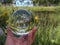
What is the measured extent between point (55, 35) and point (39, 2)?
36.5 ft

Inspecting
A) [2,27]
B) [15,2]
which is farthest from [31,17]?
[15,2]

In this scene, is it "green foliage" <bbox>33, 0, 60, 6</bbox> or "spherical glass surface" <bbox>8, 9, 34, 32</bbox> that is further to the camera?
"green foliage" <bbox>33, 0, 60, 6</bbox>

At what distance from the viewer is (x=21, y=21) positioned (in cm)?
561

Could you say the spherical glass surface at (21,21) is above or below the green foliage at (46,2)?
above

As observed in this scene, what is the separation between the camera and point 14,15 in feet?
18.2

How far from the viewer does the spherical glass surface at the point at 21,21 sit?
544cm

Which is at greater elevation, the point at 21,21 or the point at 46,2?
the point at 21,21

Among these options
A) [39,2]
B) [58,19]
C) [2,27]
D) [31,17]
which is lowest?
[39,2]

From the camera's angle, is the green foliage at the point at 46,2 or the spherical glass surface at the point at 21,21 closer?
the spherical glass surface at the point at 21,21

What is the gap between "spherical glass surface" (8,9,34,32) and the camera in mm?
5438

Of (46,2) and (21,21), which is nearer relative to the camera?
(21,21)

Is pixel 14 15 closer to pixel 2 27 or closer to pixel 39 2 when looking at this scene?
pixel 2 27

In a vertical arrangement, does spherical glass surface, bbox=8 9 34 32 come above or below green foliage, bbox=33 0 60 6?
above

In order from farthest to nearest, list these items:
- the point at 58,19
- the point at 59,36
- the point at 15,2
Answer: the point at 15,2 < the point at 58,19 < the point at 59,36
